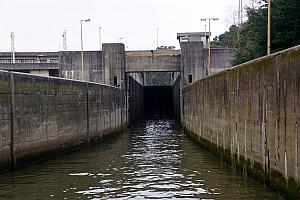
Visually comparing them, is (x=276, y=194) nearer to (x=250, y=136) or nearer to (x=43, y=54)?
(x=250, y=136)

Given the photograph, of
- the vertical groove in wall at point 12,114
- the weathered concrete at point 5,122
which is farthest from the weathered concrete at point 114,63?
the weathered concrete at point 5,122

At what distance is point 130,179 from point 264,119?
423 cm

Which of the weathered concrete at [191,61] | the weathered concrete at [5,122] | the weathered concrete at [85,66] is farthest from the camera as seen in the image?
the weathered concrete at [85,66]

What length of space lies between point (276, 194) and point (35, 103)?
983 cm

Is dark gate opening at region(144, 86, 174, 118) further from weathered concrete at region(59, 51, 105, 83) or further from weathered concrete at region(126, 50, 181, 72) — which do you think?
weathered concrete at region(126, 50, 181, 72)

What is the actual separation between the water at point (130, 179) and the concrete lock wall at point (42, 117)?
62cm

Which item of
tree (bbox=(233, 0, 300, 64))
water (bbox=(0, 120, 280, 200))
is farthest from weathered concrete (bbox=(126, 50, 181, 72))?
water (bbox=(0, 120, 280, 200))

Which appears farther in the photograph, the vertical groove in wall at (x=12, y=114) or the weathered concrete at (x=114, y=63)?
the weathered concrete at (x=114, y=63)

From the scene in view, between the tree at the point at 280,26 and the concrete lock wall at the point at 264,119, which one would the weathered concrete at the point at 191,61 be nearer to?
the tree at the point at 280,26

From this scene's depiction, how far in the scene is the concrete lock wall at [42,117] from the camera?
14.4 metres

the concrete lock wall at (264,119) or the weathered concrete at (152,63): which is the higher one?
the weathered concrete at (152,63)

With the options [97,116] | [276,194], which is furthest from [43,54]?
[276,194]

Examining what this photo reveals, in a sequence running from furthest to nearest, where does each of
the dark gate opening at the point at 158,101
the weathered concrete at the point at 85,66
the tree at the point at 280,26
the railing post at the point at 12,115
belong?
1. the dark gate opening at the point at 158,101
2. the weathered concrete at the point at 85,66
3. the tree at the point at 280,26
4. the railing post at the point at 12,115

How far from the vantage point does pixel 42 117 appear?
1766 centimetres
